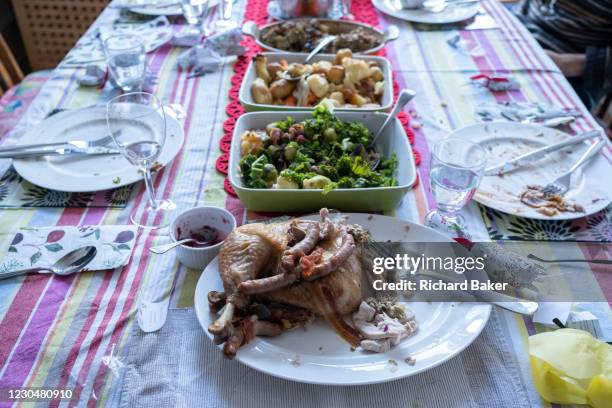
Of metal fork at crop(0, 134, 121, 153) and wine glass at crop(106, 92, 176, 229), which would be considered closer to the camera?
wine glass at crop(106, 92, 176, 229)

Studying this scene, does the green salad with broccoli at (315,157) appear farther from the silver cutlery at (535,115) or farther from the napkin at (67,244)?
the silver cutlery at (535,115)

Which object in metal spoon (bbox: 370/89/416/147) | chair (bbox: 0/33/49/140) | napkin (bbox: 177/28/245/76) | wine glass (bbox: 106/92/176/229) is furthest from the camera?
napkin (bbox: 177/28/245/76)

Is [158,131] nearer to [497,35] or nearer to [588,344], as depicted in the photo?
[588,344]

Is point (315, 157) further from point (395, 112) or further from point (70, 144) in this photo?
point (70, 144)

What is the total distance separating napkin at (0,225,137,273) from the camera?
1000 mm

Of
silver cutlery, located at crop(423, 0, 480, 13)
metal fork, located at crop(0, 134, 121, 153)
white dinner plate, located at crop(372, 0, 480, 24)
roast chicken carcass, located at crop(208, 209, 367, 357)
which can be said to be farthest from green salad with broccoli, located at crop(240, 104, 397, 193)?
silver cutlery, located at crop(423, 0, 480, 13)

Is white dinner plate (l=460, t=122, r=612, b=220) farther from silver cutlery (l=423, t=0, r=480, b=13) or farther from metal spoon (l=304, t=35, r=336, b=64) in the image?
silver cutlery (l=423, t=0, r=480, b=13)

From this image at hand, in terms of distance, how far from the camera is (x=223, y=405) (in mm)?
775

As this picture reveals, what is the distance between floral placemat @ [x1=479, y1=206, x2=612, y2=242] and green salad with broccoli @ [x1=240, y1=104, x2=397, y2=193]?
280 mm

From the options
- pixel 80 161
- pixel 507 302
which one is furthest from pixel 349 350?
pixel 80 161

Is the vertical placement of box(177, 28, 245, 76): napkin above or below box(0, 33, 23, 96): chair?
above

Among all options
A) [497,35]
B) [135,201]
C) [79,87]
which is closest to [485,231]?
[135,201]

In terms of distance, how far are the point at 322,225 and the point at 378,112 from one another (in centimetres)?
58

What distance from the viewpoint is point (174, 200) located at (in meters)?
1.22
